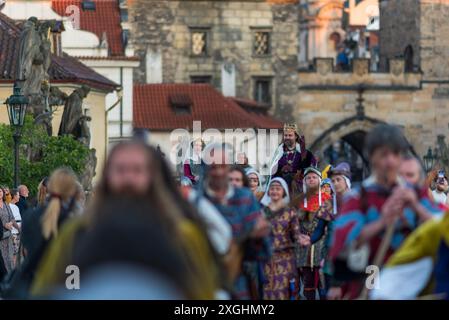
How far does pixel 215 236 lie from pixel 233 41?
6676 cm

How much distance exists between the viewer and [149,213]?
7.80 metres

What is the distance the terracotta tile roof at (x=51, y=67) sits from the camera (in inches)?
1719

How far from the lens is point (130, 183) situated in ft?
25.9

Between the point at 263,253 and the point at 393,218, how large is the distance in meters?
2.08

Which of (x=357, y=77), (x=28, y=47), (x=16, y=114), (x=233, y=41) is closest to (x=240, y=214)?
(x=16, y=114)

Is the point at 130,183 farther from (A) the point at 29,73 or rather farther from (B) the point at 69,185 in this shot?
(A) the point at 29,73

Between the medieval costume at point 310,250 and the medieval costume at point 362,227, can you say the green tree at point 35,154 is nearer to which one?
the medieval costume at point 310,250

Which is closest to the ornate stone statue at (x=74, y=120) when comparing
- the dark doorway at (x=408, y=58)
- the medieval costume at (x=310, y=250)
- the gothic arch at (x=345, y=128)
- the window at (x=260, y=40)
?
the medieval costume at (x=310, y=250)

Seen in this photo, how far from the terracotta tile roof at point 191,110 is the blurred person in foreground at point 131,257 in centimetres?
5707

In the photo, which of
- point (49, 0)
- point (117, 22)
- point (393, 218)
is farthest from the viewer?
point (117, 22)

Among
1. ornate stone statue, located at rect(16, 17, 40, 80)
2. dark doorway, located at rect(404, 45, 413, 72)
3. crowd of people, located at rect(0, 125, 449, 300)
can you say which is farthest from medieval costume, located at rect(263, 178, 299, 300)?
dark doorway, located at rect(404, 45, 413, 72)

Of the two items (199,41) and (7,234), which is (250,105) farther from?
(7,234)

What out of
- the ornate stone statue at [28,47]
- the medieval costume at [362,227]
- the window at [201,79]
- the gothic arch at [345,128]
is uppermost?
the ornate stone statue at [28,47]
